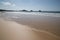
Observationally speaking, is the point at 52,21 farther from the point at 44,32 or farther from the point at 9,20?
the point at 9,20

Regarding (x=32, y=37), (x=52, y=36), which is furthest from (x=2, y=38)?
(x=52, y=36)

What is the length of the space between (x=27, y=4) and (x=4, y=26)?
0.44 metres

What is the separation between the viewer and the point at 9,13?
113 centimetres

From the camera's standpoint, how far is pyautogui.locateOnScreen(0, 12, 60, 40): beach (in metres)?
1.05

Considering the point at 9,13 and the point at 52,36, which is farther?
the point at 9,13

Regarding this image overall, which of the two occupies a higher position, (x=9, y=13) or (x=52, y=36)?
(x=9, y=13)

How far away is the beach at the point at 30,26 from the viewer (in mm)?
1046

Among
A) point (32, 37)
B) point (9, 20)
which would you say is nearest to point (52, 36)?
point (32, 37)

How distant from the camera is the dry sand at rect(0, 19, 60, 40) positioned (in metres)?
1.05

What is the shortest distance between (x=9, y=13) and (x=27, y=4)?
28 cm

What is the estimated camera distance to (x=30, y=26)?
3.59ft

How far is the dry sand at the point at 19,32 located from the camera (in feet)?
3.46

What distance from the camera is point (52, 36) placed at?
1.02m

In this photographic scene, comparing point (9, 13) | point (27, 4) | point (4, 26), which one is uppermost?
Answer: point (27, 4)
